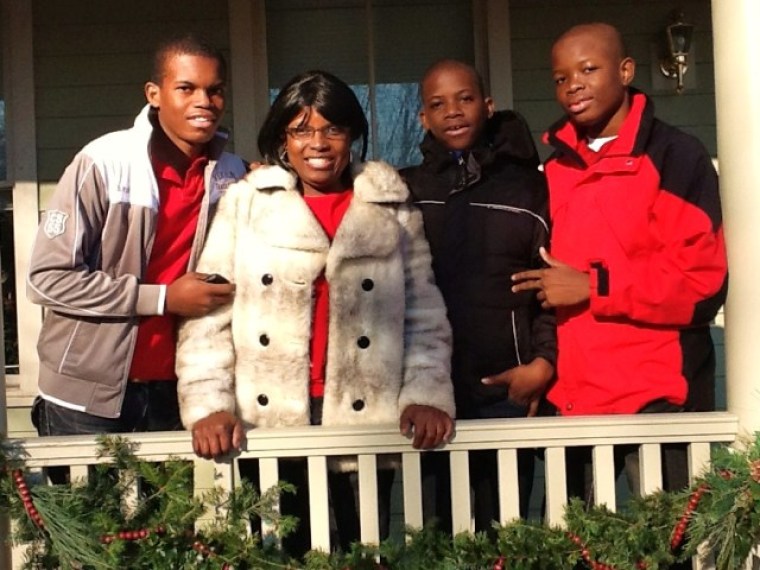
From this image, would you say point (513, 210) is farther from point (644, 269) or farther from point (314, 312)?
point (314, 312)

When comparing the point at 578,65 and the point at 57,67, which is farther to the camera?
the point at 57,67

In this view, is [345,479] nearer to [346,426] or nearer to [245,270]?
[346,426]

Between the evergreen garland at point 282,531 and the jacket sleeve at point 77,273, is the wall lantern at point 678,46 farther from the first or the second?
the jacket sleeve at point 77,273

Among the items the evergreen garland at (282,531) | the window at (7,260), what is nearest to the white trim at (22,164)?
the window at (7,260)

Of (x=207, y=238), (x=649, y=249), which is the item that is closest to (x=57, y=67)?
(x=207, y=238)

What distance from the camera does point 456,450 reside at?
301cm

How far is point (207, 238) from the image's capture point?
308 cm

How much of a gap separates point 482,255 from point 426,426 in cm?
57

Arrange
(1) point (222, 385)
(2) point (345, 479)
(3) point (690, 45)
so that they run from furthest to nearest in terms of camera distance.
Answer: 1. (3) point (690, 45)
2. (2) point (345, 479)
3. (1) point (222, 385)

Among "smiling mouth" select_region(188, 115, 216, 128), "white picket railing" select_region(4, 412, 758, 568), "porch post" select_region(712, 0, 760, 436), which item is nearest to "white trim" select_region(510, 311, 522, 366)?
"white picket railing" select_region(4, 412, 758, 568)

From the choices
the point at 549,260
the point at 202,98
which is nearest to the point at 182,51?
the point at 202,98

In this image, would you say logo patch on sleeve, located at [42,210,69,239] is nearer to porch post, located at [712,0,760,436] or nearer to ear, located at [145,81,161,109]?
ear, located at [145,81,161,109]

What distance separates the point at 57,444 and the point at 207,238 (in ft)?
2.25

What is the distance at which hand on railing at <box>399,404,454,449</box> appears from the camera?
9.67 feet
